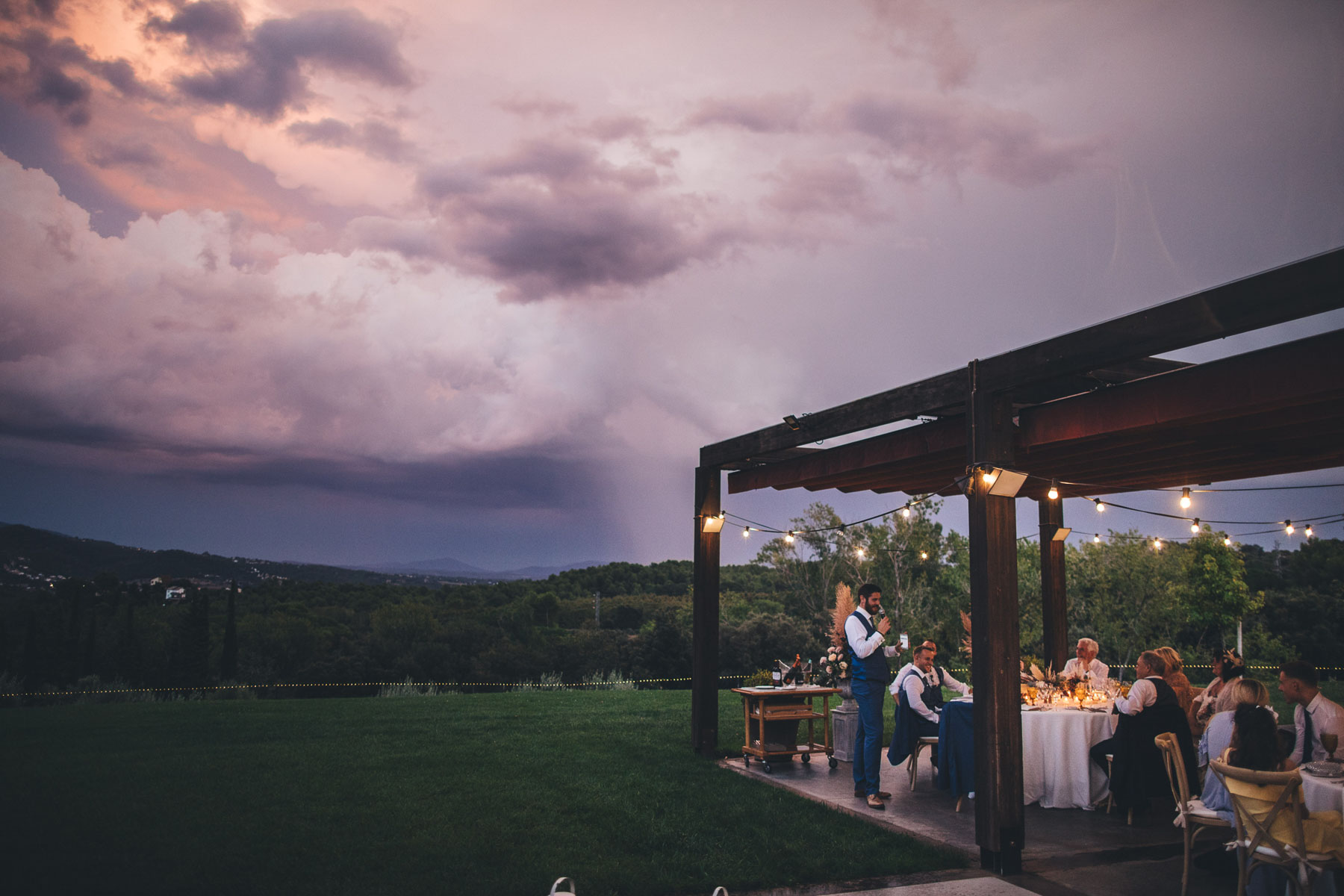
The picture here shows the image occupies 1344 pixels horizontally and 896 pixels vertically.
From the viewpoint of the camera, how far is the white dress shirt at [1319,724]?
173 inches

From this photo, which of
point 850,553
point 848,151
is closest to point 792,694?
point 848,151

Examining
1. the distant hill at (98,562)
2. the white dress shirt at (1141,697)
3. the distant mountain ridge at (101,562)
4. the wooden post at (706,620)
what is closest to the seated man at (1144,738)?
the white dress shirt at (1141,697)

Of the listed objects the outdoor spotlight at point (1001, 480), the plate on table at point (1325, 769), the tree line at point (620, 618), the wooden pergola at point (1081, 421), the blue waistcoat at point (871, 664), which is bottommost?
the tree line at point (620, 618)

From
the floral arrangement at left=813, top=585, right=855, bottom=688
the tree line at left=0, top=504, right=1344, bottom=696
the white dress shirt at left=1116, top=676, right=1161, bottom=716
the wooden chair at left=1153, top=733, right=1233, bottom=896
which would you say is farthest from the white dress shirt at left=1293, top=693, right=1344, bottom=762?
the tree line at left=0, top=504, right=1344, bottom=696

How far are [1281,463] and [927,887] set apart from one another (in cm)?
613

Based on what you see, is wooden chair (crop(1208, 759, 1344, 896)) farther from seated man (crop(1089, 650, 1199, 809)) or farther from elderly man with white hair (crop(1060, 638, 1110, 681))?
elderly man with white hair (crop(1060, 638, 1110, 681))

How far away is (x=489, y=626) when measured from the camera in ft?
74.5

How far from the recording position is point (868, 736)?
633 cm

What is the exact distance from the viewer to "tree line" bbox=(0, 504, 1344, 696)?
59.2ft

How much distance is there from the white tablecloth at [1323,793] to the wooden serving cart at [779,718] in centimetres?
440

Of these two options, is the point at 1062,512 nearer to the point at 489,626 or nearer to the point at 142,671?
the point at 489,626

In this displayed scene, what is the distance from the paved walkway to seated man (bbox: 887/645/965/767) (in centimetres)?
37

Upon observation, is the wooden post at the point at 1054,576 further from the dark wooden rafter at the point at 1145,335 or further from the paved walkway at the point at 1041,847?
the dark wooden rafter at the point at 1145,335

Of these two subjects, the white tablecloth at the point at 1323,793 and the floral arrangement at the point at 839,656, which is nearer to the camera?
the white tablecloth at the point at 1323,793
